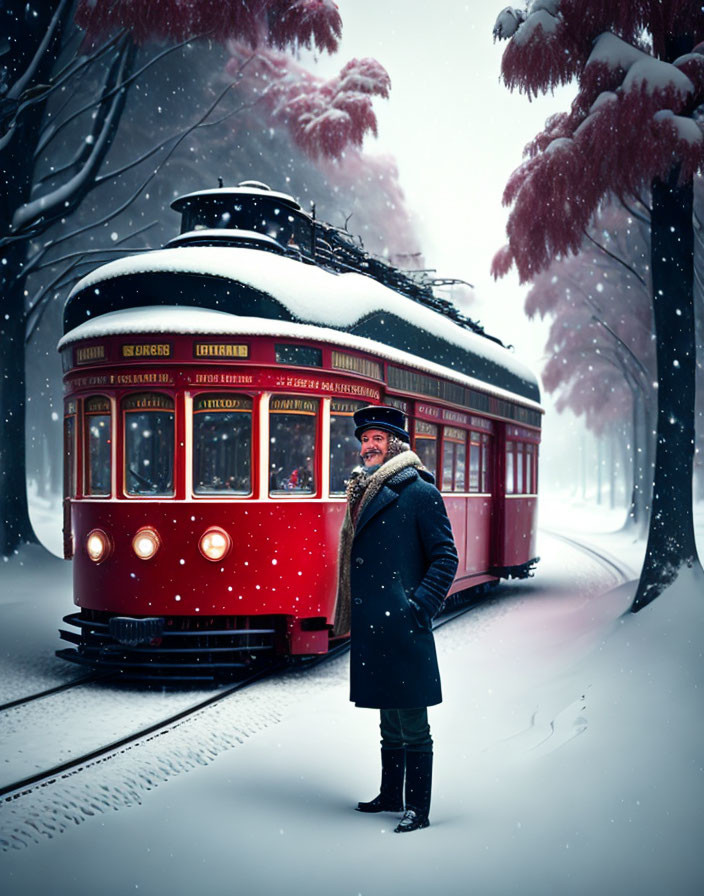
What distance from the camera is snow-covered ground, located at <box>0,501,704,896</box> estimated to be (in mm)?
4062

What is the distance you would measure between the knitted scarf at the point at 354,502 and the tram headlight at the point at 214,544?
2.79 m

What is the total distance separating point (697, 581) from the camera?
336 inches

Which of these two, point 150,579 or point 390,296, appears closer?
point 150,579

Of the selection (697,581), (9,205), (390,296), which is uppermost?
(9,205)

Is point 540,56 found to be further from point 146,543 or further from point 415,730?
point 415,730

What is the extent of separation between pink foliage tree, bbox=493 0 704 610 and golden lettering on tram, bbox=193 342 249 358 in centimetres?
363

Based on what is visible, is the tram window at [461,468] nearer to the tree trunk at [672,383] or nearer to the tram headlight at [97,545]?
the tree trunk at [672,383]

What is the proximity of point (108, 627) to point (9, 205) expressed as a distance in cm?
834

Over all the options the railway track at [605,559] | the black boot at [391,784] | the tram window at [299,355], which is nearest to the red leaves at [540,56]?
the tram window at [299,355]

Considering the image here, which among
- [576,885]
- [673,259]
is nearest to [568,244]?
[673,259]

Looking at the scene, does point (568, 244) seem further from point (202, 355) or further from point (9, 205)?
point (9, 205)

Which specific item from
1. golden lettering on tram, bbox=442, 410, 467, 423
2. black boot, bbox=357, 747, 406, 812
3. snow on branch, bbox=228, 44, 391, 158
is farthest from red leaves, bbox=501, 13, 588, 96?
black boot, bbox=357, 747, 406, 812

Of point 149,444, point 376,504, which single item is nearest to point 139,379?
point 149,444

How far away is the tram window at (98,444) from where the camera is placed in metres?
7.95
